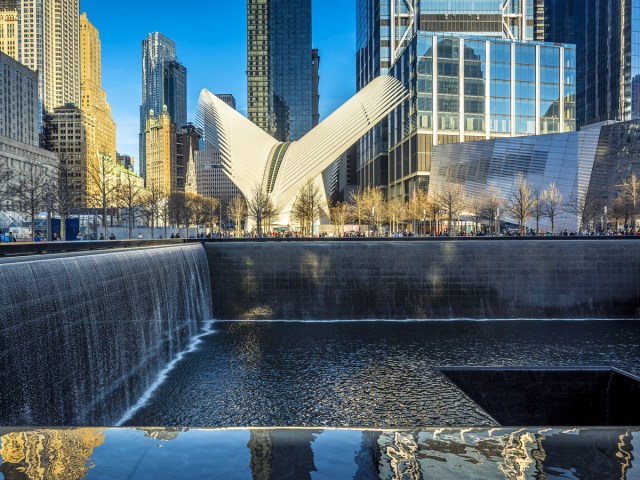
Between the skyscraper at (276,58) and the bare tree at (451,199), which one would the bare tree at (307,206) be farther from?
the skyscraper at (276,58)

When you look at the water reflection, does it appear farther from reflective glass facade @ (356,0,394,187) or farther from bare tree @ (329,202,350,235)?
reflective glass facade @ (356,0,394,187)

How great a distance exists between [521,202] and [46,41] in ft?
615

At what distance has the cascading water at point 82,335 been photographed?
7.77 m

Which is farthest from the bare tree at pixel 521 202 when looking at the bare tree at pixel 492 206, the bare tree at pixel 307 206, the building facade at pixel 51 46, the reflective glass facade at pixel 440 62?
the building facade at pixel 51 46

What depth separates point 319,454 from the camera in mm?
3125

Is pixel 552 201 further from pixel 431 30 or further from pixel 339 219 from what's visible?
pixel 431 30

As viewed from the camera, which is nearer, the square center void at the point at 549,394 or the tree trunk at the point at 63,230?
the square center void at the point at 549,394

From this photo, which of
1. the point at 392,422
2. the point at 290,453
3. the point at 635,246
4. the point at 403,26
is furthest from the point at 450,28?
the point at 290,453

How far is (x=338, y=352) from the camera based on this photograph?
1570cm

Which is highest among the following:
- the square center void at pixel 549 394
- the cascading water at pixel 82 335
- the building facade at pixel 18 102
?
the building facade at pixel 18 102

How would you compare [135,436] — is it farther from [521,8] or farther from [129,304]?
[521,8]

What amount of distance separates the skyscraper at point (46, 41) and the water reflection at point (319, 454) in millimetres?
192416

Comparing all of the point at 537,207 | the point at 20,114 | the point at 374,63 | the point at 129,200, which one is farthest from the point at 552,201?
the point at 20,114

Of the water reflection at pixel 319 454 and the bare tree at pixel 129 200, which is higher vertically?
the bare tree at pixel 129 200
